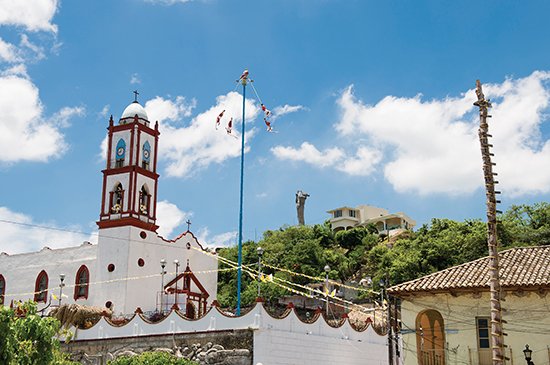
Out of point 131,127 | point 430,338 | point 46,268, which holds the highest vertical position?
Result: point 131,127

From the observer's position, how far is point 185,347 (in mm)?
27906

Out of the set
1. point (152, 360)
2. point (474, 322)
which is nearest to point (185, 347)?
point (152, 360)

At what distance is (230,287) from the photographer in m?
60.0

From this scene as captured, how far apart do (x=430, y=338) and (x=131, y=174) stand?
2280 cm

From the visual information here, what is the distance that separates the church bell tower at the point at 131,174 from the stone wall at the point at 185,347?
1241cm

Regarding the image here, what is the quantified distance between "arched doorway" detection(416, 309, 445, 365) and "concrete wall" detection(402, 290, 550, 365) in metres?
0.25

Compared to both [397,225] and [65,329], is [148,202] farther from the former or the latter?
[397,225]

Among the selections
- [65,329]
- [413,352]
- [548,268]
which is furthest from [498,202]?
[65,329]

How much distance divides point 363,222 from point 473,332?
72.7m

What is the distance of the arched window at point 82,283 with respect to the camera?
4212cm

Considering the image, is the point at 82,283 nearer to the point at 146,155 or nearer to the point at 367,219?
the point at 146,155

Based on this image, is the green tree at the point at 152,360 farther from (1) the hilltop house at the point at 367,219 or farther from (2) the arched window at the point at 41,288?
(1) the hilltop house at the point at 367,219

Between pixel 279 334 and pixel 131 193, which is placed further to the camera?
pixel 131 193

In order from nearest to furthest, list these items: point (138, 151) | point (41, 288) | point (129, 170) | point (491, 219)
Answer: point (491, 219)
point (129, 170)
point (138, 151)
point (41, 288)
